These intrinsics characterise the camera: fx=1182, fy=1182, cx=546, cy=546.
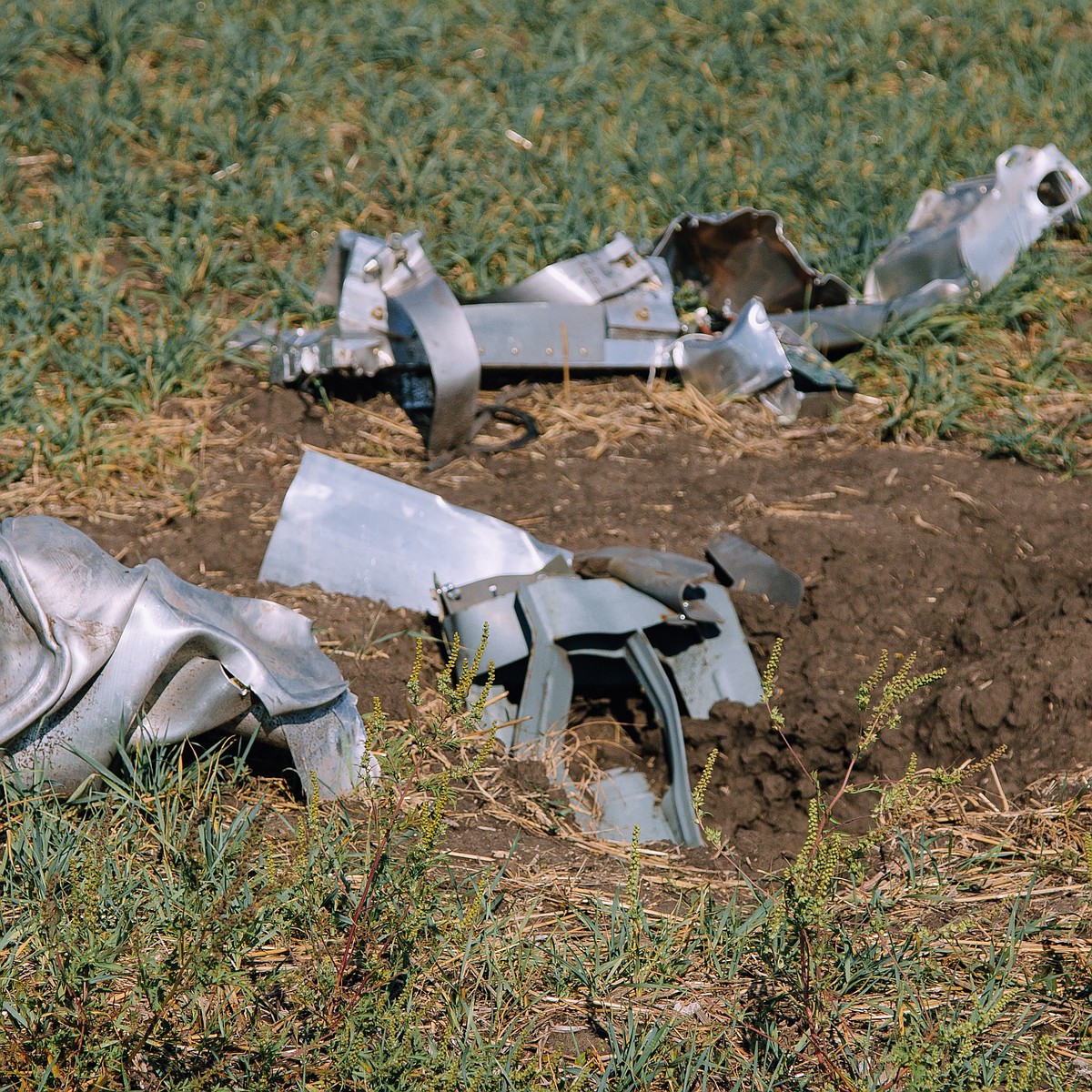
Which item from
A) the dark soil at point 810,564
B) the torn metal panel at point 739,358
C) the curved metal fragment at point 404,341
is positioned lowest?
the dark soil at point 810,564

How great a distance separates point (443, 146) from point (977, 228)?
2.02 m

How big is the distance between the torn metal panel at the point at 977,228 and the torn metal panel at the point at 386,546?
1959mm

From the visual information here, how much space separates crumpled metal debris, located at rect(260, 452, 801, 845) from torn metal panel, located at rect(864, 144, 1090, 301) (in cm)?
162

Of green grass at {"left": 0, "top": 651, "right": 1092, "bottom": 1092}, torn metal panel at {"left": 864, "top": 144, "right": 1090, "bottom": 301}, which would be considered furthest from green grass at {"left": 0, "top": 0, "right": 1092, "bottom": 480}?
green grass at {"left": 0, "top": 651, "right": 1092, "bottom": 1092}

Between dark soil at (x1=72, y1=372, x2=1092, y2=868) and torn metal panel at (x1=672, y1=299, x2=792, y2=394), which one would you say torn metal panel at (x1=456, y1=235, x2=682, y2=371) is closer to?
torn metal panel at (x1=672, y1=299, x2=792, y2=394)

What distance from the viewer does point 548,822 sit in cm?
240

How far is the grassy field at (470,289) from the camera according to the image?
72.3 inches

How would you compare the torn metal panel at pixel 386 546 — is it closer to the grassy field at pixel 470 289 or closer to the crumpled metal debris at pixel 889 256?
the grassy field at pixel 470 289

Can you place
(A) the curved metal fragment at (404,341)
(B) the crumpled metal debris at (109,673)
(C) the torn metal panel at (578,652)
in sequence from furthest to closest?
(A) the curved metal fragment at (404,341)
(C) the torn metal panel at (578,652)
(B) the crumpled metal debris at (109,673)

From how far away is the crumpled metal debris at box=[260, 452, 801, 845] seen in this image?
262 centimetres

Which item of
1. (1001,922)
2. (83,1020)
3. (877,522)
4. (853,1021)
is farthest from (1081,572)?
(83,1020)

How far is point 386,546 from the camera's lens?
2906mm

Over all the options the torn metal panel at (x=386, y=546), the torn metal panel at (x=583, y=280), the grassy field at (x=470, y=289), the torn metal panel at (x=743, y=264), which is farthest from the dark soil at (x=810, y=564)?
the torn metal panel at (x=743, y=264)

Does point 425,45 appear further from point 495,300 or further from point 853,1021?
point 853,1021
